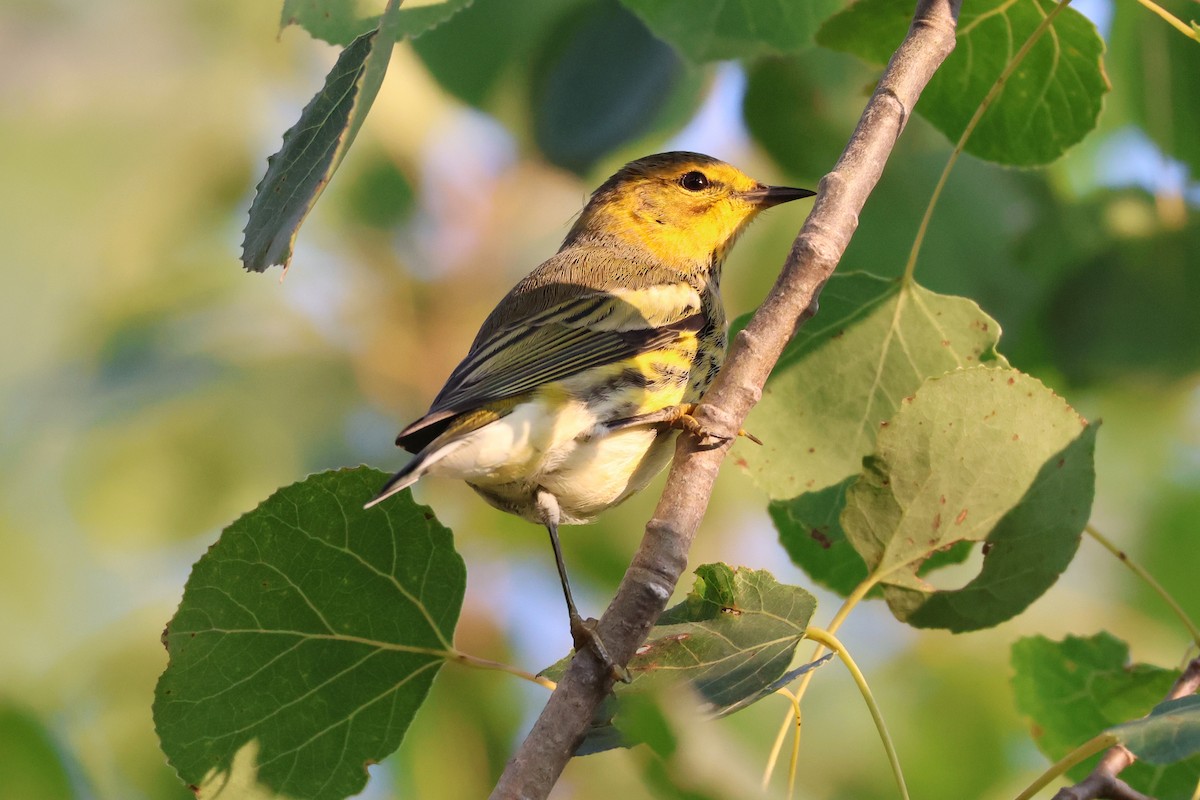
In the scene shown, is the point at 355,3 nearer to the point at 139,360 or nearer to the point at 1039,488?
the point at 1039,488

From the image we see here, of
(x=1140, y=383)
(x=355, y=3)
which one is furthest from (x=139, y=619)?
(x=1140, y=383)

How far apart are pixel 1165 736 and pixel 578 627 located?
40.6 inches

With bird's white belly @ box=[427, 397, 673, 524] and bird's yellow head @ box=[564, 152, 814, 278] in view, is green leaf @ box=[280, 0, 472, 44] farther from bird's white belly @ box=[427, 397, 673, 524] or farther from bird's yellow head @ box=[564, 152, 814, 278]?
bird's yellow head @ box=[564, 152, 814, 278]

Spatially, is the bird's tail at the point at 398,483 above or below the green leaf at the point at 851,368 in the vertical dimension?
below

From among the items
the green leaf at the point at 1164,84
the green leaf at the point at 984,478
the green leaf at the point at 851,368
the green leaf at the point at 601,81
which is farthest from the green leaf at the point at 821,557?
the green leaf at the point at 1164,84

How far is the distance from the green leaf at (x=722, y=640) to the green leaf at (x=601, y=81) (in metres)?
1.96

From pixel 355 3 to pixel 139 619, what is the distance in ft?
7.95

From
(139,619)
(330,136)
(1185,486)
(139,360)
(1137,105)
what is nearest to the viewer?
(330,136)

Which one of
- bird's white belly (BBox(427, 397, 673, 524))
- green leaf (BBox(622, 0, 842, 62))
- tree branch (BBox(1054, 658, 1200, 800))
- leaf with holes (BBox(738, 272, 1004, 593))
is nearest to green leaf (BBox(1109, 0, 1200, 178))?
green leaf (BBox(622, 0, 842, 62))

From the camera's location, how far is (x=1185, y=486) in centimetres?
403

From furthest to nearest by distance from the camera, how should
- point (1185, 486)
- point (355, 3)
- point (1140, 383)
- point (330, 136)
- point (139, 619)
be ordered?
1. point (1185, 486)
2. point (139, 619)
3. point (1140, 383)
4. point (355, 3)
5. point (330, 136)

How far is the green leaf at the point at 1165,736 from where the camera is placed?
1493 millimetres

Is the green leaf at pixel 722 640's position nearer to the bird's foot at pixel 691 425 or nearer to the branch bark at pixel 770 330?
the branch bark at pixel 770 330

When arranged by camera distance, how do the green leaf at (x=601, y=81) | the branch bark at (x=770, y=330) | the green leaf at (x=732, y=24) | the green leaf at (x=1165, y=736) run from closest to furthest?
the green leaf at (x=1165, y=736) → the branch bark at (x=770, y=330) → the green leaf at (x=732, y=24) → the green leaf at (x=601, y=81)
